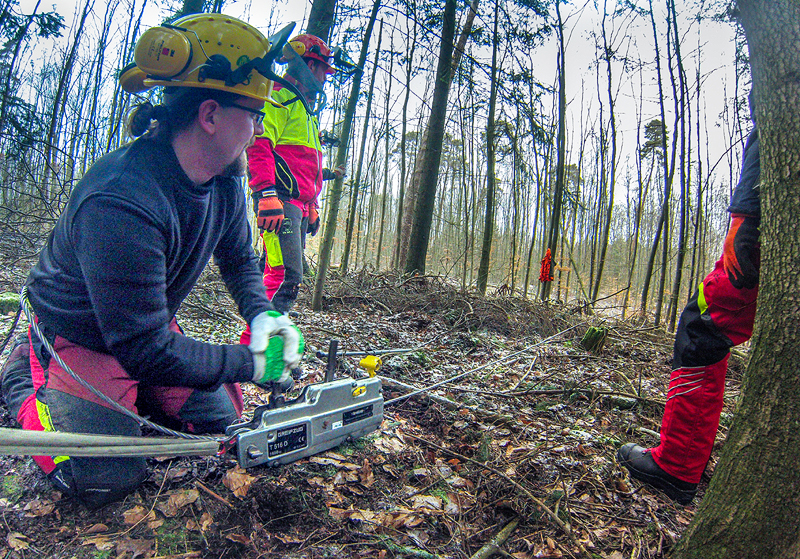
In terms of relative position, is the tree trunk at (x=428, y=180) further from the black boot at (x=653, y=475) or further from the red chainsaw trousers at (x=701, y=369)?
the red chainsaw trousers at (x=701, y=369)

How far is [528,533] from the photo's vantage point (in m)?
1.56

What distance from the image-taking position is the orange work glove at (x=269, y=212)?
2.84 m

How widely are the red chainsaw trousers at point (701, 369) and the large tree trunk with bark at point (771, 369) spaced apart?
1.50ft

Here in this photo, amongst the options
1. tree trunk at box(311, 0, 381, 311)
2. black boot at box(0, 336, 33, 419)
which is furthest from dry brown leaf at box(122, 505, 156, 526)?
tree trunk at box(311, 0, 381, 311)

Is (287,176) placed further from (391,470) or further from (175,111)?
(391,470)

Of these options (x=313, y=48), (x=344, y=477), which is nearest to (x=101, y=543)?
(x=344, y=477)

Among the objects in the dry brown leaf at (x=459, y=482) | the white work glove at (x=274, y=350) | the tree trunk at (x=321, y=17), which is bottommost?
the dry brown leaf at (x=459, y=482)

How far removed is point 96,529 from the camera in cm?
136

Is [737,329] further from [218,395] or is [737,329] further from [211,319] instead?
[211,319]

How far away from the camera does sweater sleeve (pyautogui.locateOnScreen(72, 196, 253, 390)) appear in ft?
4.17

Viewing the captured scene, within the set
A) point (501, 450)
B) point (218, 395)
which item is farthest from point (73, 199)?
point (501, 450)

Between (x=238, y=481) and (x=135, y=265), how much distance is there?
95 centimetres

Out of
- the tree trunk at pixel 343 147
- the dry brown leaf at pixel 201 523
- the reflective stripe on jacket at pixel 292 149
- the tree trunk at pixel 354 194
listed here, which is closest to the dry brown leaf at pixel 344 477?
the dry brown leaf at pixel 201 523

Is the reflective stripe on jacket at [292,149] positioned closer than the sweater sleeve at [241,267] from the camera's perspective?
No
